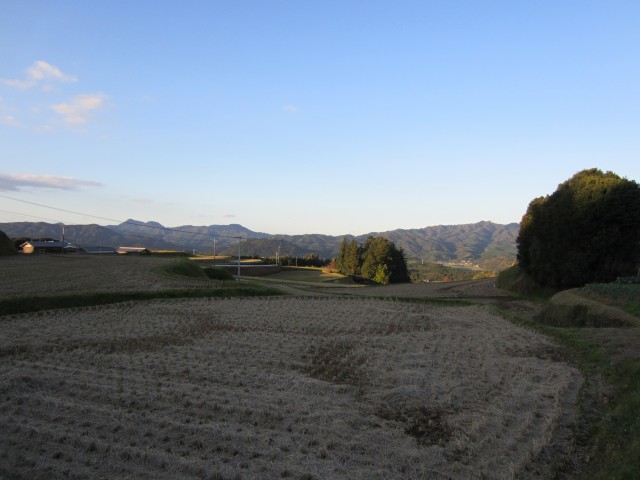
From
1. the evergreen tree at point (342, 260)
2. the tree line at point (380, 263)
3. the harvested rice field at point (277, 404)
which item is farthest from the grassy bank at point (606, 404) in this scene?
the evergreen tree at point (342, 260)

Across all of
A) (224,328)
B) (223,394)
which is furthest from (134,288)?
(223,394)

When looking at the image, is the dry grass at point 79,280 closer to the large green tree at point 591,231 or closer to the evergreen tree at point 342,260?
the large green tree at point 591,231

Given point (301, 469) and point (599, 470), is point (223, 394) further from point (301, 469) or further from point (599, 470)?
point (599, 470)

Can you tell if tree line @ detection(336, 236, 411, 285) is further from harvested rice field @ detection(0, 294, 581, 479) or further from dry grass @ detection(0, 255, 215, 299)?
harvested rice field @ detection(0, 294, 581, 479)

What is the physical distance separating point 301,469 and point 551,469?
11.2 ft

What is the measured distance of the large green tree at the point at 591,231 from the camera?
31.3m

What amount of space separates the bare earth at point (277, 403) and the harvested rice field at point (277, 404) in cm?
3

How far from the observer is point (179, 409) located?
29.1 ft

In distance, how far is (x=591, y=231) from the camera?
106ft

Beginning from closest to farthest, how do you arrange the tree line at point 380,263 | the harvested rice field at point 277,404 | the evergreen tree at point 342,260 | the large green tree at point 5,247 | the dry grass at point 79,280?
the harvested rice field at point 277,404, the dry grass at point 79,280, the large green tree at point 5,247, the tree line at point 380,263, the evergreen tree at point 342,260

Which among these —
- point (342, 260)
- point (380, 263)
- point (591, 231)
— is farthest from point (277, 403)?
point (342, 260)

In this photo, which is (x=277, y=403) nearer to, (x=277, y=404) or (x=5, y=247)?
(x=277, y=404)

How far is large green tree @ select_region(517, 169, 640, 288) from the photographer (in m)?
31.3

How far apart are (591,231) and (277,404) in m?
30.2
